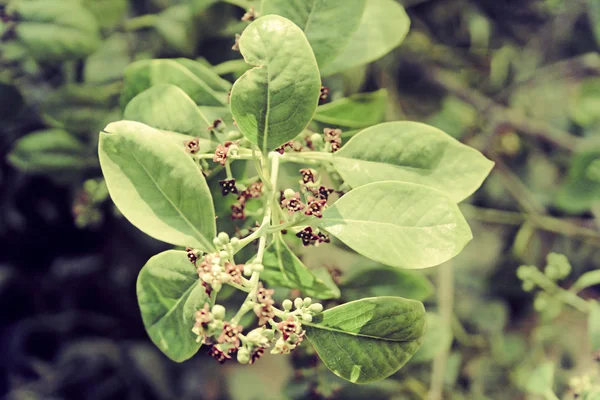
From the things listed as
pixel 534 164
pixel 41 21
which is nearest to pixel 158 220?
pixel 41 21

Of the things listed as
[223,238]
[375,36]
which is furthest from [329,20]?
[223,238]

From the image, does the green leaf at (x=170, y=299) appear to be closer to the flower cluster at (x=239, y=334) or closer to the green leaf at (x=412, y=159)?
the flower cluster at (x=239, y=334)

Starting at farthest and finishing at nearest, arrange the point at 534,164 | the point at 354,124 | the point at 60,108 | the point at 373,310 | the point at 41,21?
the point at 534,164, the point at 60,108, the point at 41,21, the point at 354,124, the point at 373,310

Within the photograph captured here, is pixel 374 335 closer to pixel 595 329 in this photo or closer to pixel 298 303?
pixel 298 303

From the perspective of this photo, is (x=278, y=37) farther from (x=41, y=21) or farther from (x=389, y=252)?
(x=41, y=21)

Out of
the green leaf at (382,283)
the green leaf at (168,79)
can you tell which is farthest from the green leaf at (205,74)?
the green leaf at (382,283)

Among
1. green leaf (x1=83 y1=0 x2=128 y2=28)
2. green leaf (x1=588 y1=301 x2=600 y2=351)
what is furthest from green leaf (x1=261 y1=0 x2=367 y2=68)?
green leaf (x1=588 y1=301 x2=600 y2=351)
